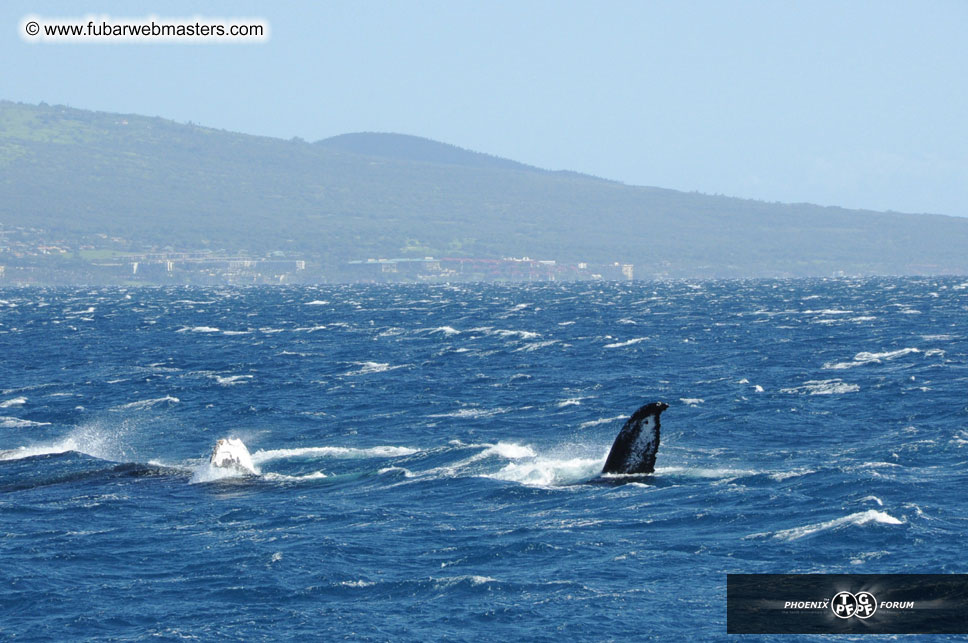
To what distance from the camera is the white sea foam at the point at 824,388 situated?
57.9m

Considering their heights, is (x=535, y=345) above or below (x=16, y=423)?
above

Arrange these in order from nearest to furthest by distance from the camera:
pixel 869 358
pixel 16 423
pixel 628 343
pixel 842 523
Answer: pixel 842 523 < pixel 16 423 < pixel 869 358 < pixel 628 343

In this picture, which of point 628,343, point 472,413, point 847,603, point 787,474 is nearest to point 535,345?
point 628,343

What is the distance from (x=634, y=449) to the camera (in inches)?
1496

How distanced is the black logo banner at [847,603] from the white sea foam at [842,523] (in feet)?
12.3

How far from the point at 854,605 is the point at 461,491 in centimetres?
1463

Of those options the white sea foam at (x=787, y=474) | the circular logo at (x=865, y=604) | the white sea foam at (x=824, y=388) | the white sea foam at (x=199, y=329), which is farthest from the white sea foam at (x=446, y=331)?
the circular logo at (x=865, y=604)

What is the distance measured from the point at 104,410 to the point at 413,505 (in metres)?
29.2

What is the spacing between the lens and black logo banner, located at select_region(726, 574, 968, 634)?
77.5ft

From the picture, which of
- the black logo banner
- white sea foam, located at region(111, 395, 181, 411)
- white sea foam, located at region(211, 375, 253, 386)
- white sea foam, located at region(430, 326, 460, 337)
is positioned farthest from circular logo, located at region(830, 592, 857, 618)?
white sea foam, located at region(430, 326, 460, 337)

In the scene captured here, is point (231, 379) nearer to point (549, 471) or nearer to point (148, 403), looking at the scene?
point (148, 403)

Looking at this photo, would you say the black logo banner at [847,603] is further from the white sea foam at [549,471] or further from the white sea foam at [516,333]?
the white sea foam at [516,333]

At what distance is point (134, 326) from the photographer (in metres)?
125

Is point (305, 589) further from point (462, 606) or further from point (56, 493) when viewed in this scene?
point (56, 493)
